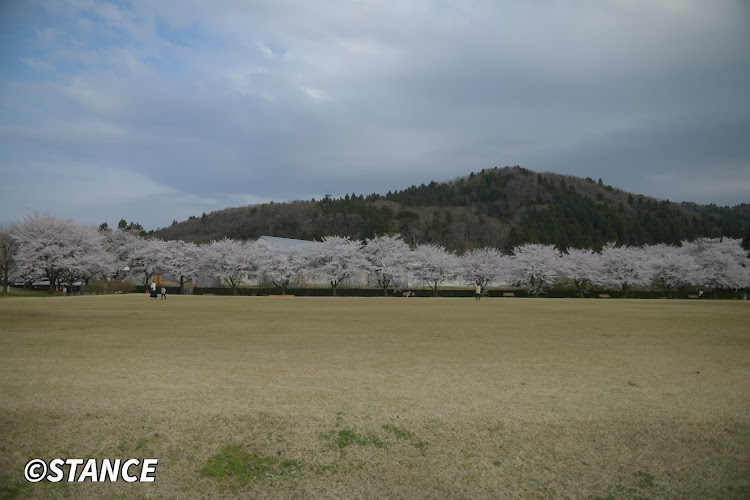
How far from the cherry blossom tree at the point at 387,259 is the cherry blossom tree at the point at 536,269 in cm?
1594

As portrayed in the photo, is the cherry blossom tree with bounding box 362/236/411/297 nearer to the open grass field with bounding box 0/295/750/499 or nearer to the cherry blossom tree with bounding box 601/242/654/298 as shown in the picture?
the cherry blossom tree with bounding box 601/242/654/298

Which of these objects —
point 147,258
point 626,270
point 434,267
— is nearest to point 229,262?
point 147,258

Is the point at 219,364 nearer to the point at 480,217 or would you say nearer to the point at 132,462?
the point at 132,462

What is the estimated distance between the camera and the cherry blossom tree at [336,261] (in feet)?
229

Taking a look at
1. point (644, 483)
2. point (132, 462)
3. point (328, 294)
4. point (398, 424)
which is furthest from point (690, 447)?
point (328, 294)

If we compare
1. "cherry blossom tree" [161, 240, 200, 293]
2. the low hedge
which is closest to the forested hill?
the low hedge

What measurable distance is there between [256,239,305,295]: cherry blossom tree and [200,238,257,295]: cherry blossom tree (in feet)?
5.49

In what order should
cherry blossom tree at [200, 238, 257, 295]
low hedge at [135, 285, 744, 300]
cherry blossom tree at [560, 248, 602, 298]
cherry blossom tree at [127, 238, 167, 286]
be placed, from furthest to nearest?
cherry blossom tree at [127, 238, 167, 286] < cherry blossom tree at [200, 238, 257, 295] < cherry blossom tree at [560, 248, 602, 298] < low hedge at [135, 285, 744, 300]

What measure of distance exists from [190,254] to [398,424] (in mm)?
77872

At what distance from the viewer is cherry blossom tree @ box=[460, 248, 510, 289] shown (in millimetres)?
71188

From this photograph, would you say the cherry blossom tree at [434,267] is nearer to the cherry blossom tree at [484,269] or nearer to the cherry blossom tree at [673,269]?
the cherry blossom tree at [484,269]

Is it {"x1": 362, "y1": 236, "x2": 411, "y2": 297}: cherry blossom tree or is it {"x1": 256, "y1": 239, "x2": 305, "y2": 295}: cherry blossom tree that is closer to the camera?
{"x1": 362, "y1": 236, "x2": 411, "y2": 297}: cherry blossom tree

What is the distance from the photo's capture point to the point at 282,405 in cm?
700

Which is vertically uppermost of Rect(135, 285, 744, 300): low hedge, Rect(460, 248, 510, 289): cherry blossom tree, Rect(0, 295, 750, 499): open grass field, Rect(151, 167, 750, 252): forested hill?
Rect(151, 167, 750, 252): forested hill
